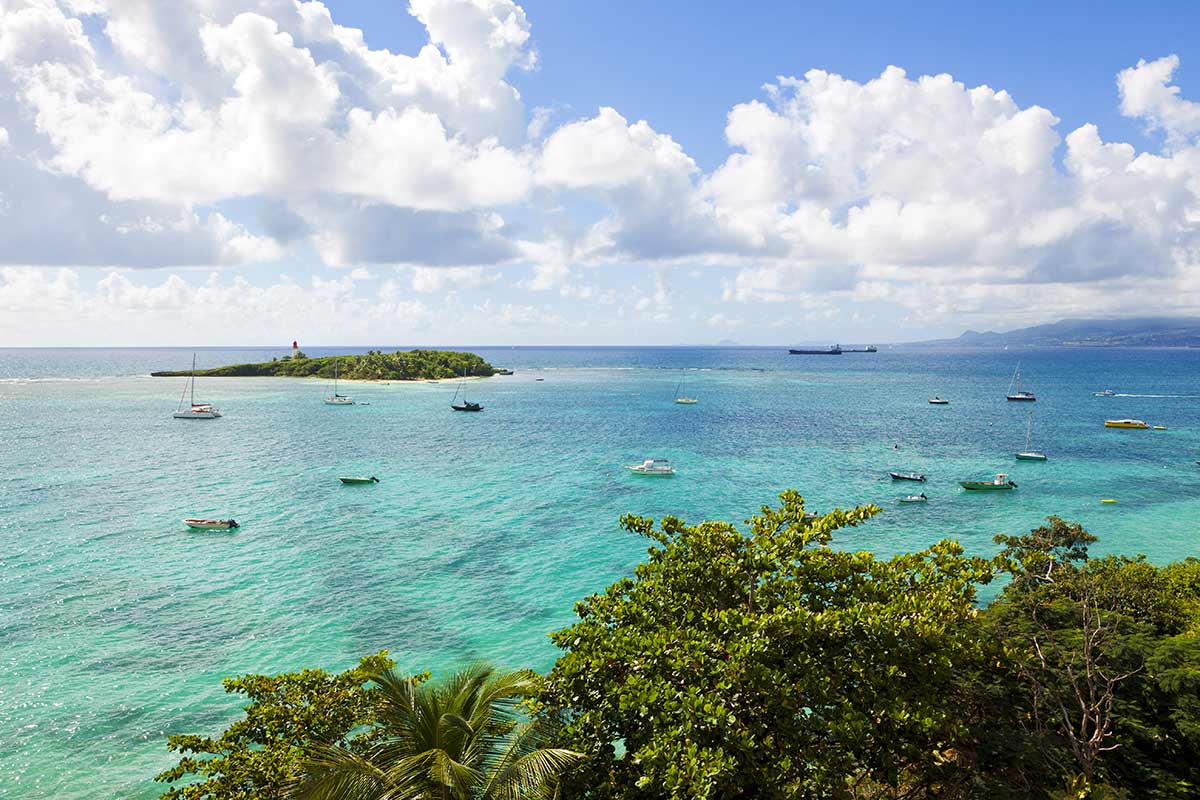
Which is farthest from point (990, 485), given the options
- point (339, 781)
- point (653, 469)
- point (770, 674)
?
point (339, 781)

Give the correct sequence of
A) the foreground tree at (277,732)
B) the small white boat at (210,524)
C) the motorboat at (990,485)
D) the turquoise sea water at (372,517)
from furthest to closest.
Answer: the motorboat at (990,485) < the small white boat at (210,524) < the turquoise sea water at (372,517) < the foreground tree at (277,732)

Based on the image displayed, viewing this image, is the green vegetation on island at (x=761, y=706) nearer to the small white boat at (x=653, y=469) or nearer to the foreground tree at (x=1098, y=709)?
the foreground tree at (x=1098, y=709)

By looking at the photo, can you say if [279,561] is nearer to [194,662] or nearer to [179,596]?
[179,596]

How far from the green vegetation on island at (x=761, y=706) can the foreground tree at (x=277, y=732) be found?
0.04 meters

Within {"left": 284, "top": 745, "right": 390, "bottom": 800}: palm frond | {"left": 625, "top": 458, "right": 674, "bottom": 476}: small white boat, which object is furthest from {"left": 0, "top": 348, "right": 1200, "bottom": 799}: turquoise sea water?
{"left": 284, "top": 745, "right": 390, "bottom": 800}: palm frond

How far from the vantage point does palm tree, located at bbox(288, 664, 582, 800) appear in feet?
29.8

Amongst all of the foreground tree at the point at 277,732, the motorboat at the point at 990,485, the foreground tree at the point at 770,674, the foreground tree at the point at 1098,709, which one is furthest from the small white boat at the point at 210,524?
the motorboat at the point at 990,485

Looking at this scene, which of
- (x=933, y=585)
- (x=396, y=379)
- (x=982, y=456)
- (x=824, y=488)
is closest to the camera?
(x=933, y=585)

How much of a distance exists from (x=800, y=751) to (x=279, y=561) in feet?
108

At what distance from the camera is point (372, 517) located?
4362cm

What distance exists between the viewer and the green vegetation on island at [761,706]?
936cm

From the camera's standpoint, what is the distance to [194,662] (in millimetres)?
24250

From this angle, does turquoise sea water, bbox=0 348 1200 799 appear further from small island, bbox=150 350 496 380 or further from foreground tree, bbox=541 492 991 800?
small island, bbox=150 350 496 380

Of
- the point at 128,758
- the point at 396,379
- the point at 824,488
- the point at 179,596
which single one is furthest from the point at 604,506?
the point at 396,379
